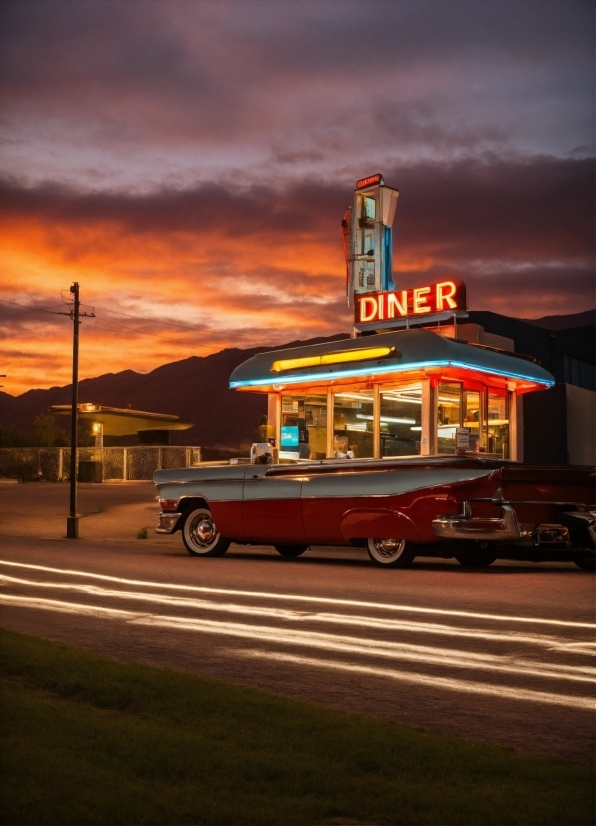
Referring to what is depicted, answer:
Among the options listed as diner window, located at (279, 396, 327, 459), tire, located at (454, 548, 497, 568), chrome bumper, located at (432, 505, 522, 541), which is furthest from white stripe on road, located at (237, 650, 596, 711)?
diner window, located at (279, 396, 327, 459)

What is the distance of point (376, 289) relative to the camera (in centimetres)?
2589

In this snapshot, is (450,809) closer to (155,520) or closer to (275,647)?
(275,647)

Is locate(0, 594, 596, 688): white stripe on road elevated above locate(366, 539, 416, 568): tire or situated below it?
below

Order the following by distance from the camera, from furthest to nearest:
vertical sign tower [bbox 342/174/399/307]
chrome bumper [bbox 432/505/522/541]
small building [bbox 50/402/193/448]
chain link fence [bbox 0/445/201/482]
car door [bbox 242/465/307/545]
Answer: small building [bbox 50/402/193/448] < chain link fence [bbox 0/445/201/482] < vertical sign tower [bbox 342/174/399/307] < car door [bbox 242/465/307/545] < chrome bumper [bbox 432/505/522/541]

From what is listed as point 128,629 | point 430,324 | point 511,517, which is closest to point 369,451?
point 430,324

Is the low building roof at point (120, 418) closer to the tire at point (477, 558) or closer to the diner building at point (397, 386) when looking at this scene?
the diner building at point (397, 386)

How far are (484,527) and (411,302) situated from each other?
1036 cm

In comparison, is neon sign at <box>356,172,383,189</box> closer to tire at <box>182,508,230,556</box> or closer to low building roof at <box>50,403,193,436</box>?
tire at <box>182,508,230,556</box>

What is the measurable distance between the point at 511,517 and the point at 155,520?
1846 centimetres

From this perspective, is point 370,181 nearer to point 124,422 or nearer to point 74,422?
point 74,422

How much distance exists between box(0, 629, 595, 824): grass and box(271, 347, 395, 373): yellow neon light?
14222 millimetres

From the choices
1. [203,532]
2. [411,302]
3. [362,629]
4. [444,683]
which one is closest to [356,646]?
[362,629]

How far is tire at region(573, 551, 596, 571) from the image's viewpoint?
14.7 metres

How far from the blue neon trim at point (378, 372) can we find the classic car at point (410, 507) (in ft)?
14.6
